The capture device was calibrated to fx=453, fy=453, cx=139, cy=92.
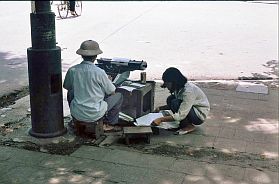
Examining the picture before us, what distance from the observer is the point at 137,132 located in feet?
17.7

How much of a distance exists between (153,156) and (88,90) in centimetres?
111

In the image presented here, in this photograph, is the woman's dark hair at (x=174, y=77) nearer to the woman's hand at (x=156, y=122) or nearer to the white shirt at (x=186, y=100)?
the white shirt at (x=186, y=100)

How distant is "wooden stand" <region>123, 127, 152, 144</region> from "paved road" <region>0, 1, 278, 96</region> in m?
3.40

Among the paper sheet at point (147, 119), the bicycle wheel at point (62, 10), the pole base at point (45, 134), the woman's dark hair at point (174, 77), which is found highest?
the bicycle wheel at point (62, 10)

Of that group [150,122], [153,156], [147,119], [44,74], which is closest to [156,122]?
[150,122]

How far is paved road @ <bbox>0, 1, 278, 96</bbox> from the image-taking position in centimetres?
1030

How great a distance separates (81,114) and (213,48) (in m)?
8.18

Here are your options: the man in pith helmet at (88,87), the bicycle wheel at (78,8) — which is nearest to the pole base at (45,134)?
the man in pith helmet at (88,87)

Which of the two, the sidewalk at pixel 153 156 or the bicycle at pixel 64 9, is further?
the bicycle at pixel 64 9

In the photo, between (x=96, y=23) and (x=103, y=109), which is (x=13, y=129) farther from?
(x=96, y=23)

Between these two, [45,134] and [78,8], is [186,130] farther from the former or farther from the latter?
[78,8]

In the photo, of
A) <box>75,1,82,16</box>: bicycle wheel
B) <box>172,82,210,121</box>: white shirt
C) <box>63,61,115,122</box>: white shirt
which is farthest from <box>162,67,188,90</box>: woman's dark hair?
<box>75,1,82,16</box>: bicycle wheel

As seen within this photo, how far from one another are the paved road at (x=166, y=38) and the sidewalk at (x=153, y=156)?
295 cm

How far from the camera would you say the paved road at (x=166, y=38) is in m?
10.3
